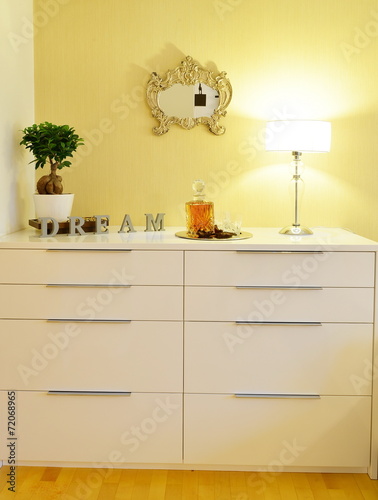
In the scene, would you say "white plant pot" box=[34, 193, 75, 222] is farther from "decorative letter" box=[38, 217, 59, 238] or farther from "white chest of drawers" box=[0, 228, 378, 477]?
"white chest of drawers" box=[0, 228, 378, 477]

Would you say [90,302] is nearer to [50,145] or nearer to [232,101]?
[50,145]

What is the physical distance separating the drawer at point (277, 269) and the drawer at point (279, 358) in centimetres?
17

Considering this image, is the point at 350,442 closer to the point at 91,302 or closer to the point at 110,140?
the point at 91,302

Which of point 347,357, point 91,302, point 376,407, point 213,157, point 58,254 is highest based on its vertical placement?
point 213,157

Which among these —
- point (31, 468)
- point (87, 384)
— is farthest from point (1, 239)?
point (31, 468)

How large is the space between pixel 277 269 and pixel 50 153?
1.09 m

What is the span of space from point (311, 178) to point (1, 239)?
1.43 metres

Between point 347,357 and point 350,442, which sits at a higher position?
point 347,357

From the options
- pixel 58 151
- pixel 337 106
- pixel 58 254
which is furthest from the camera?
pixel 337 106

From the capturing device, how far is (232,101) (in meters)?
2.95

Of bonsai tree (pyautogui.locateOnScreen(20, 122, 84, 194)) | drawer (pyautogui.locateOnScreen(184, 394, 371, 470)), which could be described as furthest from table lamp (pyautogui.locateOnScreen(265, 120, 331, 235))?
bonsai tree (pyautogui.locateOnScreen(20, 122, 84, 194))

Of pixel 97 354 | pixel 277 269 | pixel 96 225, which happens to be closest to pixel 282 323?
pixel 277 269

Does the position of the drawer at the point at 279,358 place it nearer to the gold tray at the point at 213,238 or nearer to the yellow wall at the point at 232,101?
→ the gold tray at the point at 213,238

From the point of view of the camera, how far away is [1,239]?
2.48m
